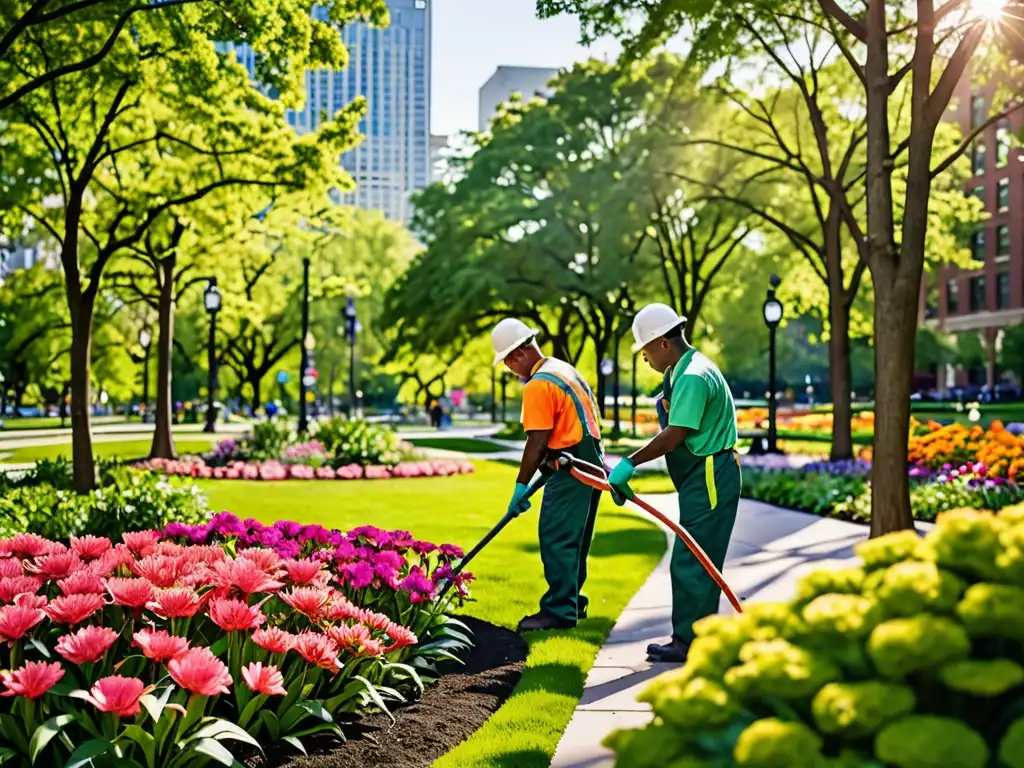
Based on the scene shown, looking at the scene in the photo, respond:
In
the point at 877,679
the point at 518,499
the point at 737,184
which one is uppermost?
the point at 737,184

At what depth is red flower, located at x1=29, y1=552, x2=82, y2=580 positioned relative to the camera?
476 centimetres

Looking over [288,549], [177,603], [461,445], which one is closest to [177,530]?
[288,549]

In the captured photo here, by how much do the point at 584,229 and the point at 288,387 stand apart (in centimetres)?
3588

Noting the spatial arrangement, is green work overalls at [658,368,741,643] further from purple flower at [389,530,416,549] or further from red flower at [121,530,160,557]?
red flower at [121,530,160,557]

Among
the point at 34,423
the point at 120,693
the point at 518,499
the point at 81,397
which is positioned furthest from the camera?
the point at 34,423

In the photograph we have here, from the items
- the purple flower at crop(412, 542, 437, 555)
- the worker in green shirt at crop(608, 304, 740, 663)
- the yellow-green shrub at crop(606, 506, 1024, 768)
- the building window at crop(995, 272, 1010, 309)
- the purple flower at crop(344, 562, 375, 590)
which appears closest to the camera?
the yellow-green shrub at crop(606, 506, 1024, 768)

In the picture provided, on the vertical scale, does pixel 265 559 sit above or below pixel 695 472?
below

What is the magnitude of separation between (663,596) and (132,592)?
16.9ft

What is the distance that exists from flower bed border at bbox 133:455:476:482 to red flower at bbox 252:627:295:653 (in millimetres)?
16647

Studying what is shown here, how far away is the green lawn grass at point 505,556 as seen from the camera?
15.7ft

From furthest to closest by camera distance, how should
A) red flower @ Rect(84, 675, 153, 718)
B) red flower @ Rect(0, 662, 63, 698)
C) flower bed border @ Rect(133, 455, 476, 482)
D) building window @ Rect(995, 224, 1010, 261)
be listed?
building window @ Rect(995, 224, 1010, 261)
flower bed border @ Rect(133, 455, 476, 482)
red flower @ Rect(0, 662, 63, 698)
red flower @ Rect(84, 675, 153, 718)

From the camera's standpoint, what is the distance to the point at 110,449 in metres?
29.0

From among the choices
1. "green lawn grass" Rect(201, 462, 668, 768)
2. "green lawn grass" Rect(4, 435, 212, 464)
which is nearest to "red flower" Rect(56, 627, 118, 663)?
"green lawn grass" Rect(201, 462, 668, 768)

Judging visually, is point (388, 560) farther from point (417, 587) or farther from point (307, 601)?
point (307, 601)
